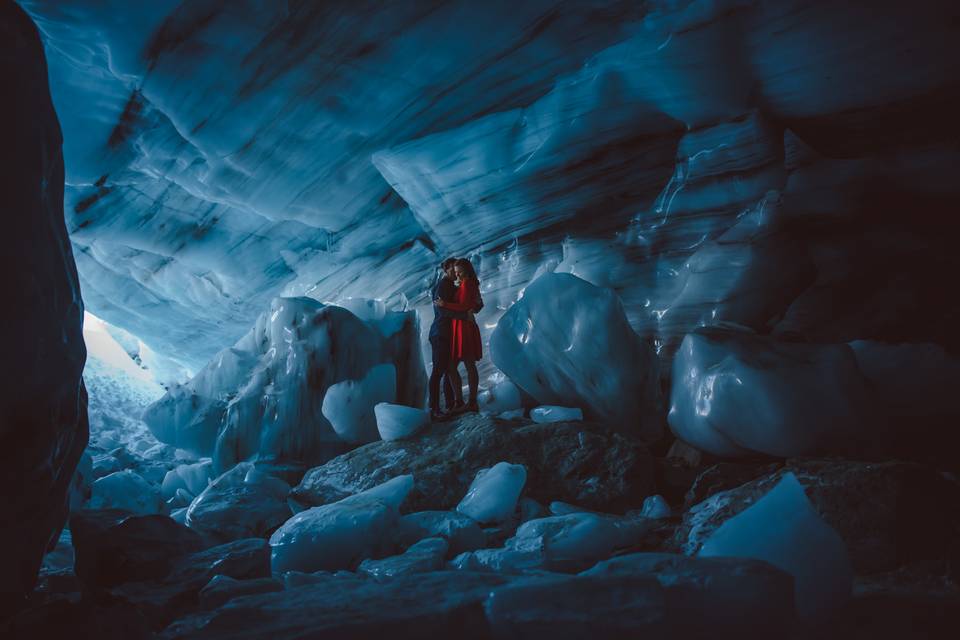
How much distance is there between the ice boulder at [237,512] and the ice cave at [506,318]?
0.02 metres

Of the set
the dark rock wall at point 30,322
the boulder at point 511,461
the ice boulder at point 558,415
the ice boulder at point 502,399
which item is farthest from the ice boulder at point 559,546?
the ice boulder at point 502,399

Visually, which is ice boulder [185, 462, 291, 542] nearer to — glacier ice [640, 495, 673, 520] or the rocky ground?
the rocky ground

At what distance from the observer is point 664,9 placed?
356 cm

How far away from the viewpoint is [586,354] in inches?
143

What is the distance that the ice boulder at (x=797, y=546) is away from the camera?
4.26ft

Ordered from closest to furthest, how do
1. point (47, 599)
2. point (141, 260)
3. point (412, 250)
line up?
point (47, 599), point (412, 250), point (141, 260)

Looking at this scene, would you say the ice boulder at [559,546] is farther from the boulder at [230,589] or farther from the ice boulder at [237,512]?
the ice boulder at [237,512]

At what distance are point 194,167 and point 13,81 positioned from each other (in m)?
3.87

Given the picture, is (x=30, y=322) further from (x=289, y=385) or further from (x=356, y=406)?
(x=289, y=385)

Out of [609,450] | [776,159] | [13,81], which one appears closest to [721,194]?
[776,159]

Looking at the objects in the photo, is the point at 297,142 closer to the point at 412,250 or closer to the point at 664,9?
the point at 412,250

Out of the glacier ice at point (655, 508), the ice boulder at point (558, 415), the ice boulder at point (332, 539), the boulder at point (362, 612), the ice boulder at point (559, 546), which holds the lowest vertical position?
the glacier ice at point (655, 508)

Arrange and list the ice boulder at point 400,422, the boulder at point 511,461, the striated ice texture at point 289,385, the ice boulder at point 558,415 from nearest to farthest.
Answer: the boulder at point 511,461, the ice boulder at point 558,415, the ice boulder at point 400,422, the striated ice texture at point 289,385

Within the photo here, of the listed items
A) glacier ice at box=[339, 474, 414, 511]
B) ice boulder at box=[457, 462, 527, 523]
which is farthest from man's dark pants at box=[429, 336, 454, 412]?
glacier ice at box=[339, 474, 414, 511]
